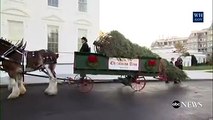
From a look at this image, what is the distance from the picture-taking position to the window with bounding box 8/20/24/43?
12867 millimetres

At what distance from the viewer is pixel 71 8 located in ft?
51.0

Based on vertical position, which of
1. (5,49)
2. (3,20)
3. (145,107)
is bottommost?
(145,107)

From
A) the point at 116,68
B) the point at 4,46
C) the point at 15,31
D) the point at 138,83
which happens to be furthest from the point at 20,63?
the point at 15,31

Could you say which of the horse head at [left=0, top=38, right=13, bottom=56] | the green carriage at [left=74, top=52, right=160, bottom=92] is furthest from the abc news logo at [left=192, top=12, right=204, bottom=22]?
the horse head at [left=0, top=38, right=13, bottom=56]

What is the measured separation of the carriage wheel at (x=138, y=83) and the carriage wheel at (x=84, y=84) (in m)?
1.31

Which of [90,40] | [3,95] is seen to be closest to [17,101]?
[3,95]

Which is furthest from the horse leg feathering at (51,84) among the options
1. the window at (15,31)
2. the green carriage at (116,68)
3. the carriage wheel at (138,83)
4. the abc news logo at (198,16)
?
the window at (15,31)

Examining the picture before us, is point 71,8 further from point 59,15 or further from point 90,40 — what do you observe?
point 90,40

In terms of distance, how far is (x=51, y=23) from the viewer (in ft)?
49.5

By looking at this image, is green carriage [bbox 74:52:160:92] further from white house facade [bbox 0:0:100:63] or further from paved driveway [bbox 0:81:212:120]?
Answer: white house facade [bbox 0:0:100:63]

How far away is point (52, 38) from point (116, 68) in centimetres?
502

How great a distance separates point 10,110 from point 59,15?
8984mm

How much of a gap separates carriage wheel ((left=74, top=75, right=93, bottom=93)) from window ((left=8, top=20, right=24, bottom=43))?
373 cm

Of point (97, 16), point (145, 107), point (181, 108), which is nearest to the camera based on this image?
point (181, 108)
